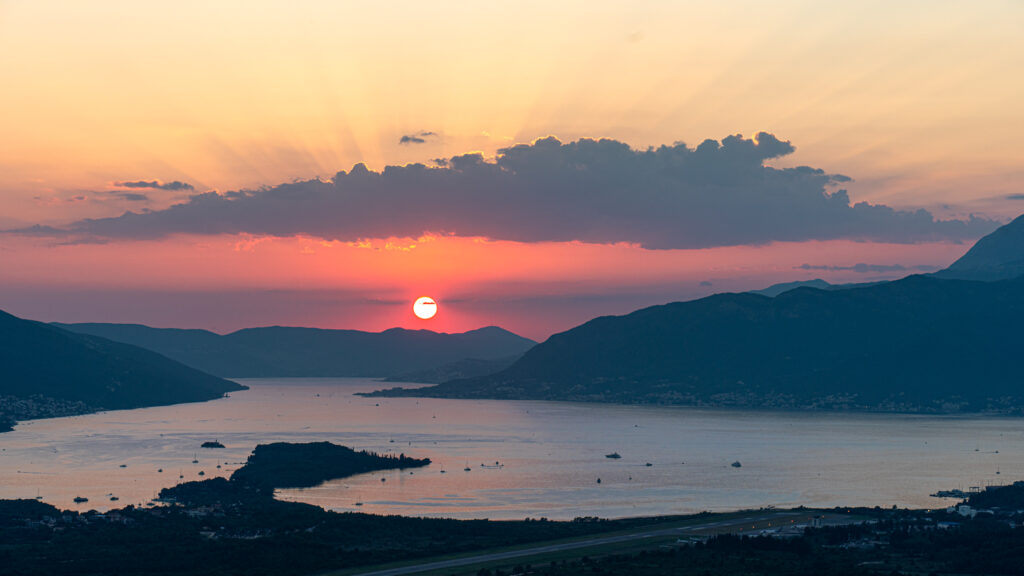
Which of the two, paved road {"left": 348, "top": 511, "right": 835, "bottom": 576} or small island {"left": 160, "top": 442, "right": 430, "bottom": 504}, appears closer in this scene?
paved road {"left": 348, "top": 511, "right": 835, "bottom": 576}

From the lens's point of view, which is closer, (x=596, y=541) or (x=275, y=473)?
(x=596, y=541)

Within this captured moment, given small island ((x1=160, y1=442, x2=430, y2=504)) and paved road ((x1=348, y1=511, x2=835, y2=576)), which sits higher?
small island ((x1=160, y1=442, x2=430, y2=504))

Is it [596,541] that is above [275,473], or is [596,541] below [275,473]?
below

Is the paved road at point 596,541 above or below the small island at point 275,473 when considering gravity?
below

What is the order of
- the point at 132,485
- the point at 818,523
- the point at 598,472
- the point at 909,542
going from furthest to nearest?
the point at 598,472
the point at 132,485
the point at 818,523
the point at 909,542

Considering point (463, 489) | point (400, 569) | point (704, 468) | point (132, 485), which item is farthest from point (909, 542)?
point (132, 485)

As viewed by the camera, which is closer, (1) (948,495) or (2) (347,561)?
(2) (347,561)

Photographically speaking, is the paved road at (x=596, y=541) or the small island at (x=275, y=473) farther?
the small island at (x=275, y=473)

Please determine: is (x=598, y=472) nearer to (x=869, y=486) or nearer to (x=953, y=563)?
(x=869, y=486)
